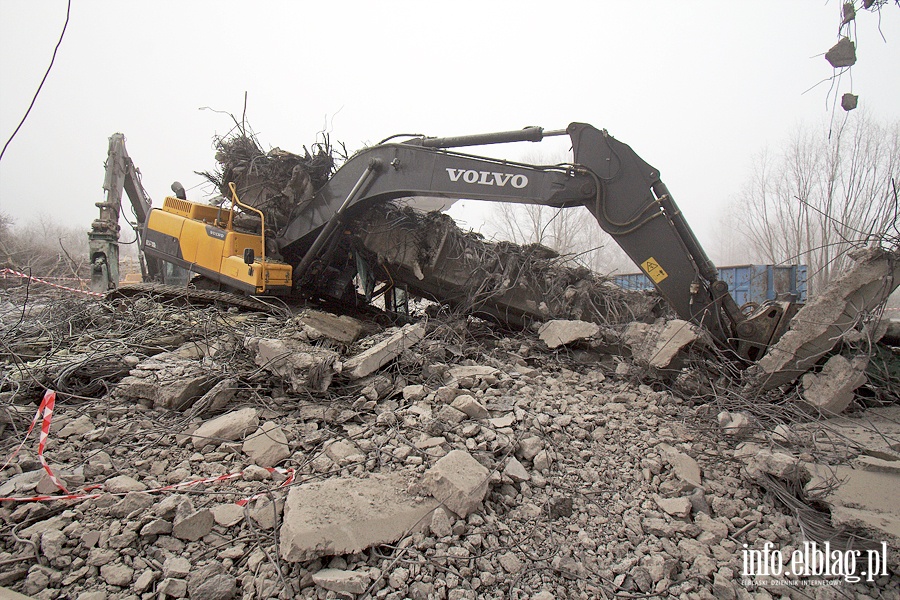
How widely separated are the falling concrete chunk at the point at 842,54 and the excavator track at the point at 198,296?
490 cm

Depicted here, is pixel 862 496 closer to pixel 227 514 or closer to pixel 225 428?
pixel 227 514

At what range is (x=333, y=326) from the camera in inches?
177

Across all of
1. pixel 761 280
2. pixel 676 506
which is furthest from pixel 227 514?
pixel 761 280

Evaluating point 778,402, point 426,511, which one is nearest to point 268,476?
point 426,511

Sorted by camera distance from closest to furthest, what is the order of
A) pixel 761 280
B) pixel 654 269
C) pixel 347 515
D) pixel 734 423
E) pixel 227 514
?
Result: pixel 347 515, pixel 227 514, pixel 734 423, pixel 654 269, pixel 761 280

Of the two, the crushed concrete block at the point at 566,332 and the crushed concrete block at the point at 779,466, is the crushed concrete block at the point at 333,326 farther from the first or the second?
the crushed concrete block at the point at 779,466

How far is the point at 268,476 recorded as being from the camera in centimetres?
254

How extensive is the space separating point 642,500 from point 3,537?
3.04 m

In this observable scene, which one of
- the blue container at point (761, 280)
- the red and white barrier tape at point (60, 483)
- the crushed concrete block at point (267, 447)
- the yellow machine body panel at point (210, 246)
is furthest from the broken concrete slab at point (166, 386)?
the blue container at point (761, 280)

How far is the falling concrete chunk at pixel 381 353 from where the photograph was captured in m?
3.49

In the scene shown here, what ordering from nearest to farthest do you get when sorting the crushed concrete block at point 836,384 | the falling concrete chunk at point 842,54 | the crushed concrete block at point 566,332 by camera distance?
the falling concrete chunk at point 842,54, the crushed concrete block at point 836,384, the crushed concrete block at point 566,332

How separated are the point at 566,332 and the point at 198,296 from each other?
4191mm

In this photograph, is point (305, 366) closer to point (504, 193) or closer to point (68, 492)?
point (68, 492)

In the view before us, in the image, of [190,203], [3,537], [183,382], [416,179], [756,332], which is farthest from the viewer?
[190,203]
